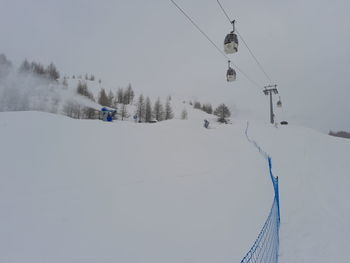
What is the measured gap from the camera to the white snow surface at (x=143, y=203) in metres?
3.21

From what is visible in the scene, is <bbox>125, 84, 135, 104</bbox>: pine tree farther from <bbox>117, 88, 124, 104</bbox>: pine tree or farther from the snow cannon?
the snow cannon

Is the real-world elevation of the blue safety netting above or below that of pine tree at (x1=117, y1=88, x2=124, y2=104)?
below

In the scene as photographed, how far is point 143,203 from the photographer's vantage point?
473 centimetres

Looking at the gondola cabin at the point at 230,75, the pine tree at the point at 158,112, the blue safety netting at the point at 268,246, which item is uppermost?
the pine tree at the point at 158,112

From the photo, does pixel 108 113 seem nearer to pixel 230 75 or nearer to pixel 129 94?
pixel 230 75

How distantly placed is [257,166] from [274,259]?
688cm

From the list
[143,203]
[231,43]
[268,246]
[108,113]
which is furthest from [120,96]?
[268,246]

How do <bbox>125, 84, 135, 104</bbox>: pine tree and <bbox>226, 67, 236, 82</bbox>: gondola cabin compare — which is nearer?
<bbox>226, 67, 236, 82</bbox>: gondola cabin

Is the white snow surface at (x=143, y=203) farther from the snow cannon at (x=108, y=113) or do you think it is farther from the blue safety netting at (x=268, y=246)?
the snow cannon at (x=108, y=113)

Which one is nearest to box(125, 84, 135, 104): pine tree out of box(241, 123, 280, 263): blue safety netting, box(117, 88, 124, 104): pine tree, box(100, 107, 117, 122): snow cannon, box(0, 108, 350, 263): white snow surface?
box(117, 88, 124, 104): pine tree

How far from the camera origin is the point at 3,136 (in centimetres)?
743

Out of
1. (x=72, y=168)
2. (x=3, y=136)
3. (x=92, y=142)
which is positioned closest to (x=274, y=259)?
(x=72, y=168)

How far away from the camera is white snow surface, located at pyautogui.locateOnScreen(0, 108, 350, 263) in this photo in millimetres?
3213

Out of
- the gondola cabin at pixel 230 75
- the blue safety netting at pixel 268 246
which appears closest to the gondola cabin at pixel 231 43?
the gondola cabin at pixel 230 75
